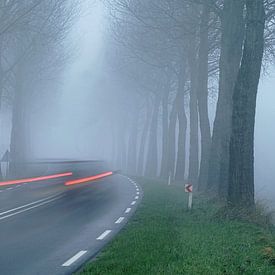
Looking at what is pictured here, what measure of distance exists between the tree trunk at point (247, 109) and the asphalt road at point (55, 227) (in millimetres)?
3441

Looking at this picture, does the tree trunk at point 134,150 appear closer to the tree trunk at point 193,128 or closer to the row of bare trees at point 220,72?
the row of bare trees at point 220,72

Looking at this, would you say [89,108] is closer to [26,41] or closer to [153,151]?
[153,151]

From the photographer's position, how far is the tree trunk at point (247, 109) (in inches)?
577

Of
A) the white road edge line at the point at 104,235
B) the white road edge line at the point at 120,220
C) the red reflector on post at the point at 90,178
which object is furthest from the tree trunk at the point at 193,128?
the white road edge line at the point at 104,235

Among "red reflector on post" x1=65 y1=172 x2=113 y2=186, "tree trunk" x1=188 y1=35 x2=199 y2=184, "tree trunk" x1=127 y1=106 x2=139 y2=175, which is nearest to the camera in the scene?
"tree trunk" x1=188 y1=35 x2=199 y2=184

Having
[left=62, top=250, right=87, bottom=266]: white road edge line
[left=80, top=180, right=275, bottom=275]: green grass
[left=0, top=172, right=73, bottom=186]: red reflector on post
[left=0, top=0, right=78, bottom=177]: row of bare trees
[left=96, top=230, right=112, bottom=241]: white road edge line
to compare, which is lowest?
[left=62, top=250, right=87, bottom=266]: white road edge line

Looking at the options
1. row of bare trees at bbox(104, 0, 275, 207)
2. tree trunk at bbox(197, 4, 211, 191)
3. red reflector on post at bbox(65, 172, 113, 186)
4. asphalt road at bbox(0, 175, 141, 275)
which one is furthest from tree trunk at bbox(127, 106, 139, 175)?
asphalt road at bbox(0, 175, 141, 275)

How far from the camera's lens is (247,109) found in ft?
48.3

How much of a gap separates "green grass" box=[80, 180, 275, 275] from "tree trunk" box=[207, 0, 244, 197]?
11.6 ft

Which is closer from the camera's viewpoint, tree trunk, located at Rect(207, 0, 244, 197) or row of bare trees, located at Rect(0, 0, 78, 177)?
tree trunk, located at Rect(207, 0, 244, 197)

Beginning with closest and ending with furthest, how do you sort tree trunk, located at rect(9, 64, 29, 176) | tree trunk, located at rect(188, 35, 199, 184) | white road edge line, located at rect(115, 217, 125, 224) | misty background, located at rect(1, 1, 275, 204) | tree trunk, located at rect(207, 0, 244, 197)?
white road edge line, located at rect(115, 217, 125, 224)
tree trunk, located at rect(207, 0, 244, 197)
tree trunk, located at rect(188, 35, 199, 184)
tree trunk, located at rect(9, 64, 29, 176)
misty background, located at rect(1, 1, 275, 204)

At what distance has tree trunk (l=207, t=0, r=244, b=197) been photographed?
740 inches

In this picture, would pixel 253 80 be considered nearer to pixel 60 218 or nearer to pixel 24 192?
pixel 60 218

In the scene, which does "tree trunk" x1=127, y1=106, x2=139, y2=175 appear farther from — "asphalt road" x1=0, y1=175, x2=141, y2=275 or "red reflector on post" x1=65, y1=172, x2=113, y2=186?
"asphalt road" x1=0, y1=175, x2=141, y2=275
